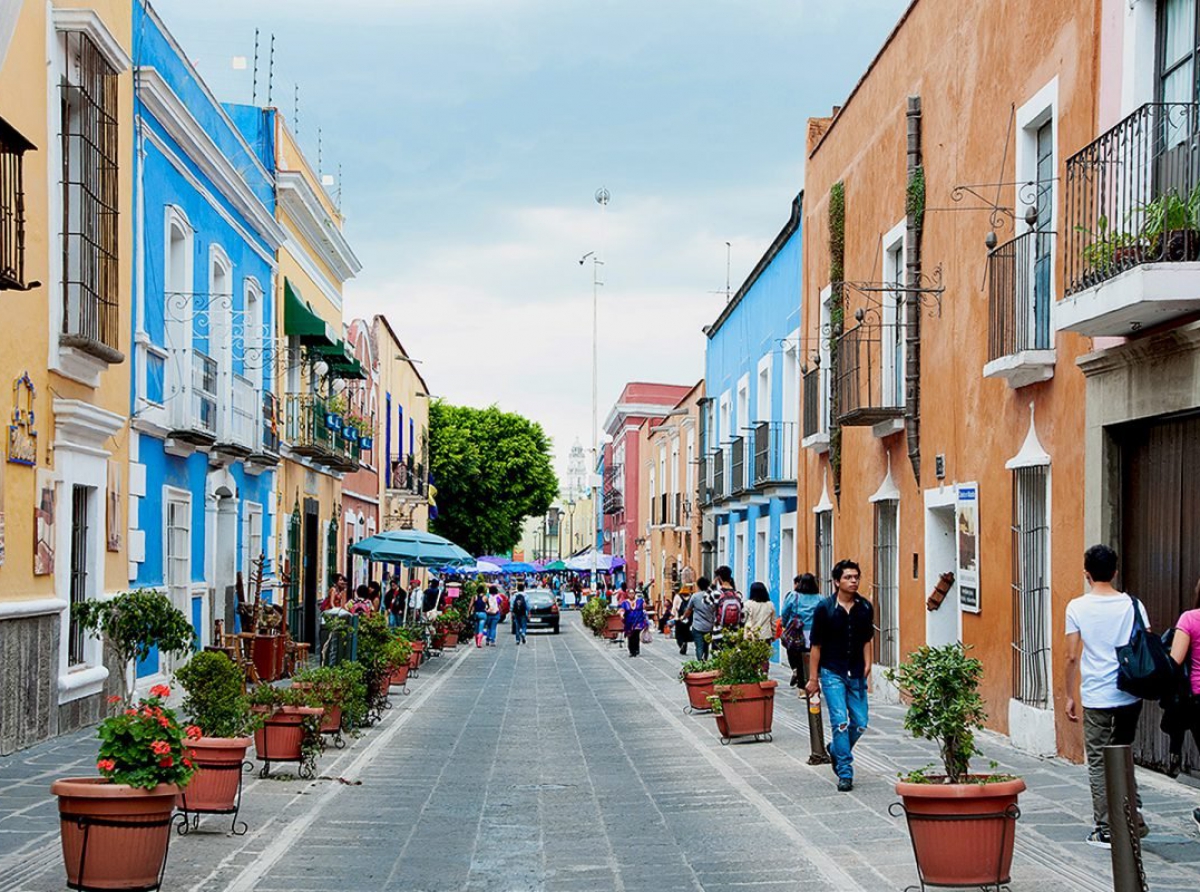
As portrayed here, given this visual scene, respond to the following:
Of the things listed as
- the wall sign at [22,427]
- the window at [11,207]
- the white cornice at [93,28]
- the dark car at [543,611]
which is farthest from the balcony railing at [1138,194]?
the dark car at [543,611]

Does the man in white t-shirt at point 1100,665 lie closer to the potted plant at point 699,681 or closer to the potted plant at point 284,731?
the potted plant at point 284,731

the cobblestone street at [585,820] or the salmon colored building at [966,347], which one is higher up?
the salmon colored building at [966,347]

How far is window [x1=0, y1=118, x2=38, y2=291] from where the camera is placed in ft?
32.3

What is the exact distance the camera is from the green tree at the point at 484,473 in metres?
62.1

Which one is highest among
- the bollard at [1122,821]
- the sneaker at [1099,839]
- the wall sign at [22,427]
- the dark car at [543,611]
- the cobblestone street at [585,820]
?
the wall sign at [22,427]

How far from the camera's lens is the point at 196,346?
19.0m

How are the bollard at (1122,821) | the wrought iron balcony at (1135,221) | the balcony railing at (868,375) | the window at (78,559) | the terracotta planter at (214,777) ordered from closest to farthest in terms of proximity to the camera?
the bollard at (1122,821) < the terracotta planter at (214,777) < the wrought iron balcony at (1135,221) < the window at (78,559) < the balcony railing at (868,375)

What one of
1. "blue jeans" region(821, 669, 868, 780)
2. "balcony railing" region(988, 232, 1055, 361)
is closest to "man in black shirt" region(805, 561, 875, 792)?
"blue jeans" region(821, 669, 868, 780)

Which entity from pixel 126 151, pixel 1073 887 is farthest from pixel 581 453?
pixel 1073 887

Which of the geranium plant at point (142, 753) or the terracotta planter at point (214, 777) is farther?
the terracotta planter at point (214, 777)

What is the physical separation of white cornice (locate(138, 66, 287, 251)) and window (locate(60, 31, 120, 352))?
1.38 m

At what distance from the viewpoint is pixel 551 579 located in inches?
4070

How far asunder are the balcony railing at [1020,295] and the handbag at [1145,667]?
502cm

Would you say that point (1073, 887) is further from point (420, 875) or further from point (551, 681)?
point (551, 681)
